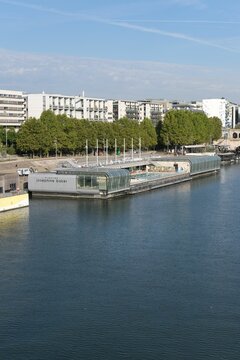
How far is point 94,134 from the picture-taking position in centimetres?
4388

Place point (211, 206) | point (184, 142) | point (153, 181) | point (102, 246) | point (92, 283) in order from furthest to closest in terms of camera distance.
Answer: point (184, 142), point (153, 181), point (211, 206), point (102, 246), point (92, 283)

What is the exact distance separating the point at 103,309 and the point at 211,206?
41.1 feet

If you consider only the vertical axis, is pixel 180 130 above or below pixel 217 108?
below

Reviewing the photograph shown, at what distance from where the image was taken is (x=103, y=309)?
10562mm

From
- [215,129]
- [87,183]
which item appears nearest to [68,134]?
[87,183]

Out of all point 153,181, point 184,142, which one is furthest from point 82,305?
point 184,142

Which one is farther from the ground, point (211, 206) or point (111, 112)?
point (111, 112)

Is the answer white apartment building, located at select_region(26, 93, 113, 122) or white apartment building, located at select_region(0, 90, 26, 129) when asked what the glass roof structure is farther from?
white apartment building, located at select_region(26, 93, 113, 122)

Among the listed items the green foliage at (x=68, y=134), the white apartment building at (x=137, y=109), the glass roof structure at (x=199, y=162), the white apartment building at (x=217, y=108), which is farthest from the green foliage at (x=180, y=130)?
the white apartment building at (x=217, y=108)

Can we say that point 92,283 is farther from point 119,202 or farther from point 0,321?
point 119,202

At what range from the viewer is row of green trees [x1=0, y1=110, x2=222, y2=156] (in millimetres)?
38812

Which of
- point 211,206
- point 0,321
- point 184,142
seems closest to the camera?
point 0,321

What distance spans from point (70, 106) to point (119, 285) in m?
47.3

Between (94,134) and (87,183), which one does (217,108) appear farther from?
(87,183)
